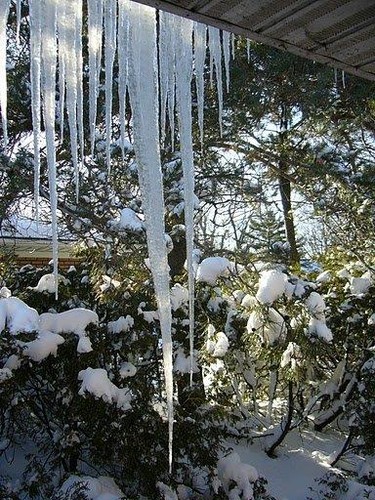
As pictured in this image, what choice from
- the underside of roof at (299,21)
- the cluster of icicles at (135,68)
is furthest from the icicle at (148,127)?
the underside of roof at (299,21)

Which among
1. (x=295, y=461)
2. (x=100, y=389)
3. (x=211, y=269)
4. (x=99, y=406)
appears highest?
(x=211, y=269)

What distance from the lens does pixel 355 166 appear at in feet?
15.8

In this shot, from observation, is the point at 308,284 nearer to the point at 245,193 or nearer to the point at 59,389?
the point at 245,193

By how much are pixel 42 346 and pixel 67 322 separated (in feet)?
0.87

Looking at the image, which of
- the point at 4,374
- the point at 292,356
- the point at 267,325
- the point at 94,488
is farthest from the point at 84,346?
the point at 292,356

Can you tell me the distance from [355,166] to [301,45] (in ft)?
12.8

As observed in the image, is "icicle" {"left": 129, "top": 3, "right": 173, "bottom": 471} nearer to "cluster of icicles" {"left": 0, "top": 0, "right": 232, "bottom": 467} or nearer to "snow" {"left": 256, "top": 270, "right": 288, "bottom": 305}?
"cluster of icicles" {"left": 0, "top": 0, "right": 232, "bottom": 467}

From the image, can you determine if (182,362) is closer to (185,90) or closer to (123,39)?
(185,90)

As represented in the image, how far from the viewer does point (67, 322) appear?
326 cm

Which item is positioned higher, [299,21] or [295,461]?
[299,21]

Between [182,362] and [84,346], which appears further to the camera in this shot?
[182,362]

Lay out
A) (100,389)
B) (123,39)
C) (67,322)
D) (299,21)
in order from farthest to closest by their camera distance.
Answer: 1. (67,322)
2. (100,389)
3. (123,39)
4. (299,21)

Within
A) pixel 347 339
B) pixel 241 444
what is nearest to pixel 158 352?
pixel 241 444

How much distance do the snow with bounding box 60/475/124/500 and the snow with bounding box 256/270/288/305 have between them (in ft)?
5.41
